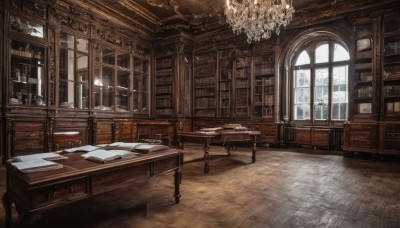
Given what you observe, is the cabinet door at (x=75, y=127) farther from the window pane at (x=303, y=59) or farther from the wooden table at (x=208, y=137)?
the window pane at (x=303, y=59)

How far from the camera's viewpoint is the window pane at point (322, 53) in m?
7.15

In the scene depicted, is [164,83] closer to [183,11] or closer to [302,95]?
[183,11]

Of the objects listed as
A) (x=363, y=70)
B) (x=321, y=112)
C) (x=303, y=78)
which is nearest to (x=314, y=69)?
(x=303, y=78)

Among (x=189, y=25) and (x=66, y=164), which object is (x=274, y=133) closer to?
(x=189, y=25)

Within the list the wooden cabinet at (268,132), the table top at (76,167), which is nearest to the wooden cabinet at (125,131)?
the wooden cabinet at (268,132)

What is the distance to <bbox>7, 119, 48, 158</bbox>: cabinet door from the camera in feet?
14.9

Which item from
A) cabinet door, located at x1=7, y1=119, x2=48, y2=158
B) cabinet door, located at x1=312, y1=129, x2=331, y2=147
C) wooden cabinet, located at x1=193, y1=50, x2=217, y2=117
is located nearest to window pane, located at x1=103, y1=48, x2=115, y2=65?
cabinet door, located at x1=7, y1=119, x2=48, y2=158

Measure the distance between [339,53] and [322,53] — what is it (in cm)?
46

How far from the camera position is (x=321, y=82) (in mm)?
7238

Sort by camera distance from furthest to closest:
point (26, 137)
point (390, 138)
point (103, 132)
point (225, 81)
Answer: point (225, 81)
point (103, 132)
point (390, 138)
point (26, 137)

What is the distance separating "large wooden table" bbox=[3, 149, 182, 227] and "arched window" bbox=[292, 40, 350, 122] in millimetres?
6497

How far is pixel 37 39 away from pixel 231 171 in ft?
16.1

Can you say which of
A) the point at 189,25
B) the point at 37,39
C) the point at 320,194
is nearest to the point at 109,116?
the point at 37,39

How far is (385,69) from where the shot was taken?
18.5 feet
